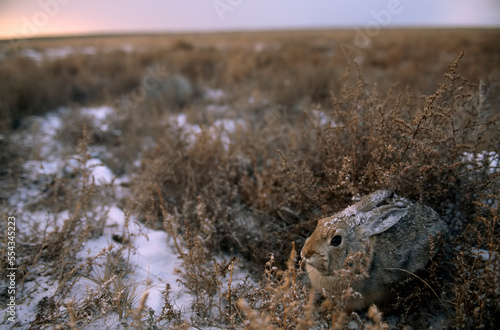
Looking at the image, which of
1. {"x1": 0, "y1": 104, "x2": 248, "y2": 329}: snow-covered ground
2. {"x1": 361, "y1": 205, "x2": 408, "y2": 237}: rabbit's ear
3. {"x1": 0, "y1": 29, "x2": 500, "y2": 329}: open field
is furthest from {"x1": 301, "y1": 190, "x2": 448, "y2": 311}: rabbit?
{"x1": 0, "y1": 104, "x2": 248, "y2": 329}: snow-covered ground

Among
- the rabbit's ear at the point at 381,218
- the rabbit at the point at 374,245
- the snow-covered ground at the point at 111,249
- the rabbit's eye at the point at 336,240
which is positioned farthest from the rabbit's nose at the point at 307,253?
the snow-covered ground at the point at 111,249

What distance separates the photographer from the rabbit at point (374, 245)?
190 cm

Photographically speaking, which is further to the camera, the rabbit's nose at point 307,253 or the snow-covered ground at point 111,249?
the snow-covered ground at point 111,249

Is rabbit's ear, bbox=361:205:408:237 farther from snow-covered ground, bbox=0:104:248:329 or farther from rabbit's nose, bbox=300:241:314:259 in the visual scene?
snow-covered ground, bbox=0:104:248:329

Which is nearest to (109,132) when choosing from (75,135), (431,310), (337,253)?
(75,135)

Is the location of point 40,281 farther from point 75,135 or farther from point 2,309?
point 75,135

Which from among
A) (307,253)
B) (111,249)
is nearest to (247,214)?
(307,253)

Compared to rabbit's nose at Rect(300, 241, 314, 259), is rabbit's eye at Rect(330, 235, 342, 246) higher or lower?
higher

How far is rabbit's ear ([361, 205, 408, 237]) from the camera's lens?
6.12 ft

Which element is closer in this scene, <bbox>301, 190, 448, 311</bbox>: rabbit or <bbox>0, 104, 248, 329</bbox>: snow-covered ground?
<bbox>301, 190, 448, 311</bbox>: rabbit

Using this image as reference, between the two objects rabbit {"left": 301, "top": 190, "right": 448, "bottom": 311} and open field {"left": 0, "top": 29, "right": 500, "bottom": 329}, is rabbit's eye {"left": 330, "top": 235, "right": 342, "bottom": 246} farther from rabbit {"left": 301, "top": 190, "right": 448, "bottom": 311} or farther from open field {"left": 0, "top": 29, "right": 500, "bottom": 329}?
open field {"left": 0, "top": 29, "right": 500, "bottom": 329}

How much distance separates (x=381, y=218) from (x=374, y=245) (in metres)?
0.20

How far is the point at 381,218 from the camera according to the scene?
6.25 feet

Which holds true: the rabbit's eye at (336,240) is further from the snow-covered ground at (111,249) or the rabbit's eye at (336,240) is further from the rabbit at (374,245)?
the snow-covered ground at (111,249)
